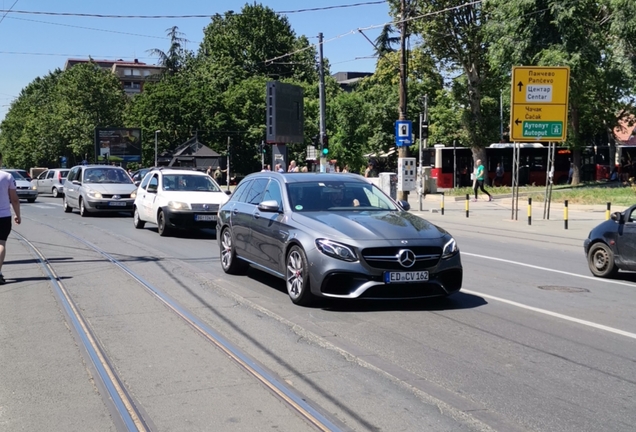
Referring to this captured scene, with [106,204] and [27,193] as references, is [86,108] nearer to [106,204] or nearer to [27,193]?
[27,193]

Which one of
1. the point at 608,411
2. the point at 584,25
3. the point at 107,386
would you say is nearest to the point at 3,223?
the point at 107,386

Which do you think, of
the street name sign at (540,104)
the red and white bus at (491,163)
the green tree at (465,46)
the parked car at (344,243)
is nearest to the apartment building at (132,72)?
the red and white bus at (491,163)

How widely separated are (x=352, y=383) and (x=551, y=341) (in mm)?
2357

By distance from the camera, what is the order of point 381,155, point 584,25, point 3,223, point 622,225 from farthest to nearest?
point 381,155, point 584,25, point 622,225, point 3,223

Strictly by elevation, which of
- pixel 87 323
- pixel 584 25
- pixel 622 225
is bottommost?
pixel 87 323

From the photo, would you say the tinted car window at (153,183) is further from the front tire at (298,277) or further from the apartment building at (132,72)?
the apartment building at (132,72)

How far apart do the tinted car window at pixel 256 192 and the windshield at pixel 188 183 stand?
783 centimetres

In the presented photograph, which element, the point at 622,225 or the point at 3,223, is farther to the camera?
the point at 622,225

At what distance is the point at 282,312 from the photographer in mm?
8586

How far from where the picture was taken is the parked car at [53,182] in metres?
44.7

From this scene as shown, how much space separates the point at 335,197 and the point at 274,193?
902 millimetres

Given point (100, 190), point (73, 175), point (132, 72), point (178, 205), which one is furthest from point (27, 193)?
point (132, 72)

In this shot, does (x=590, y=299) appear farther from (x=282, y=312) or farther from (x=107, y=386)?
(x=107, y=386)

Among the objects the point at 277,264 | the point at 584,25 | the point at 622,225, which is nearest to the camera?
the point at 277,264
